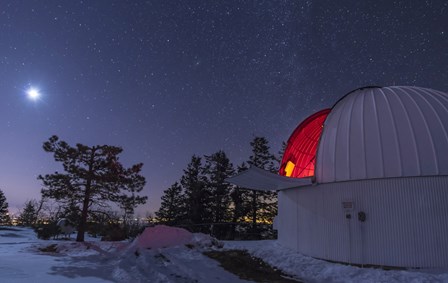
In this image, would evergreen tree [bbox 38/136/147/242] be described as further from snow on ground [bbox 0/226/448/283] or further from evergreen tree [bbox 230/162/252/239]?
evergreen tree [bbox 230/162/252/239]

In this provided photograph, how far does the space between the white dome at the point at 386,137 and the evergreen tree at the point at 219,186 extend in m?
21.4

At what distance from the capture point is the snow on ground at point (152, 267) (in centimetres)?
849

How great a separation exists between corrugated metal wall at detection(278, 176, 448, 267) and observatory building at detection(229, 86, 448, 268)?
3 centimetres

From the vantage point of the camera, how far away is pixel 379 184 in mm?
11492

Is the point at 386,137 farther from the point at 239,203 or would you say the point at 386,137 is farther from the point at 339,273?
the point at 239,203

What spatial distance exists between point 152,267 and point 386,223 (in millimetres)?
8018

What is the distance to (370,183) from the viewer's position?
1166 centimetres

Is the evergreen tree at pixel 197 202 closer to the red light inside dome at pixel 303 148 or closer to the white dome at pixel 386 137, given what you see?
the red light inside dome at pixel 303 148

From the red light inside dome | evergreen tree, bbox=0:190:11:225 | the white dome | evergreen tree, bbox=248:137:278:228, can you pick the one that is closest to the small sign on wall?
the white dome

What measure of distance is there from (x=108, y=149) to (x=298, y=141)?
11.4 m

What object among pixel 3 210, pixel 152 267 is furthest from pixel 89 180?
pixel 3 210

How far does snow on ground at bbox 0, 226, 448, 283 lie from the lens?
8495 mm

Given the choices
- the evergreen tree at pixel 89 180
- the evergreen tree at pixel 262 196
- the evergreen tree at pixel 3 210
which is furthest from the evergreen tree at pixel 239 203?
the evergreen tree at pixel 3 210

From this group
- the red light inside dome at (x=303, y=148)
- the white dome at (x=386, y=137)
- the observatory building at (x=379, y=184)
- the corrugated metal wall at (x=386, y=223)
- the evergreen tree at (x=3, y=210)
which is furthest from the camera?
the evergreen tree at (x=3, y=210)
